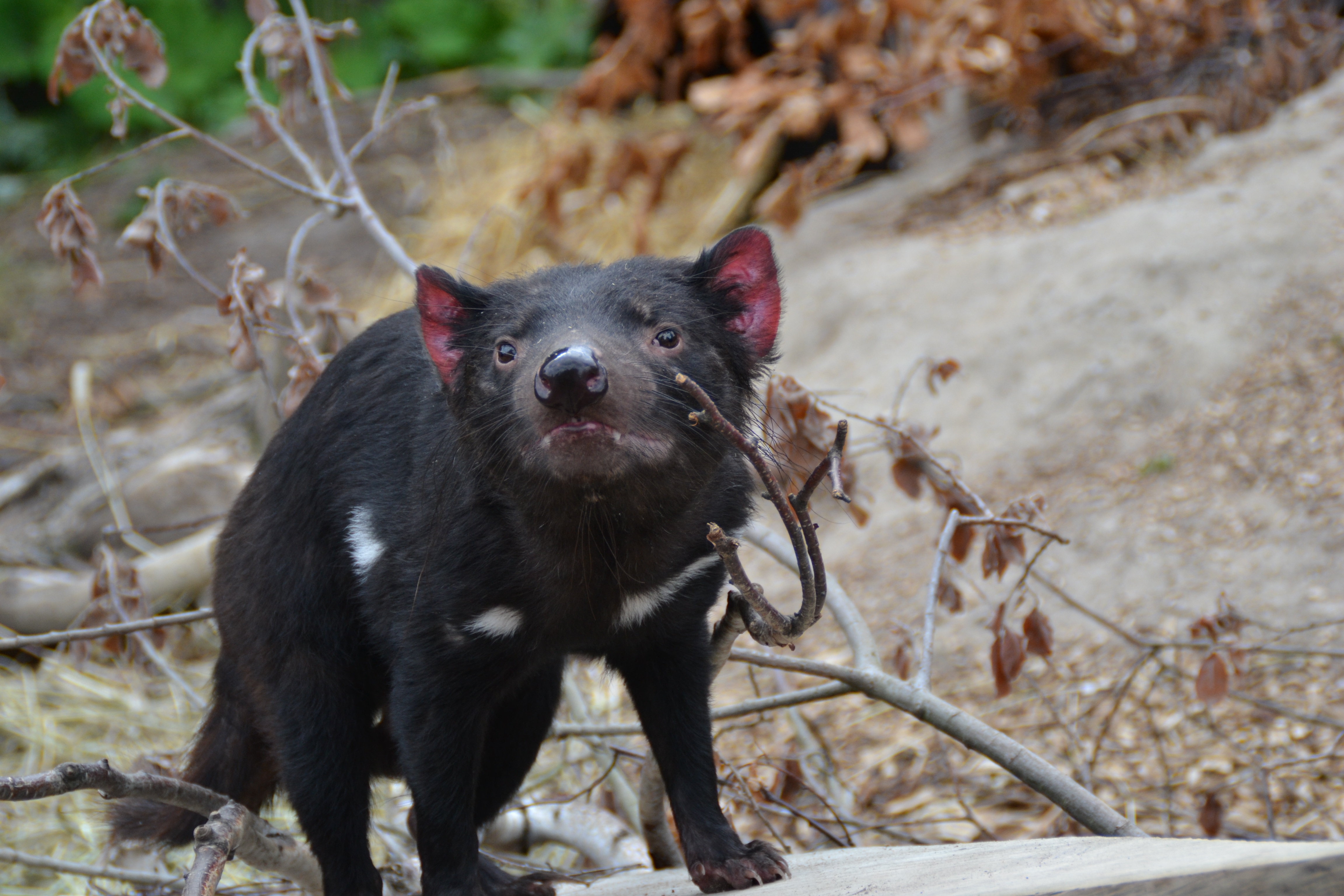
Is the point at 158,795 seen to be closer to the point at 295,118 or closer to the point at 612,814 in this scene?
the point at 612,814

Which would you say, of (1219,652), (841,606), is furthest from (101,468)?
(1219,652)

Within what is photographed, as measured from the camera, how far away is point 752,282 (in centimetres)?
204

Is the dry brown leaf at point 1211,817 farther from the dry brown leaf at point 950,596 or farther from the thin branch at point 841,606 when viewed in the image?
the thin branch at point 841,606

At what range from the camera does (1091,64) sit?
640cm

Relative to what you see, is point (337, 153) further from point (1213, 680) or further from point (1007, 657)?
point (1213, 680)

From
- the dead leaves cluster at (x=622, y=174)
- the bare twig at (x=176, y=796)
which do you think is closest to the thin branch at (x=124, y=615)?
the bare twig at (x=176, y=796)

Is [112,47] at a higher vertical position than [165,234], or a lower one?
higher

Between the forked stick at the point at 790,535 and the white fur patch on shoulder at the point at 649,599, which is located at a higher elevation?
the forked stick at the point at 790,535

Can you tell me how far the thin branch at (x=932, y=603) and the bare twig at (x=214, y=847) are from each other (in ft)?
4.04

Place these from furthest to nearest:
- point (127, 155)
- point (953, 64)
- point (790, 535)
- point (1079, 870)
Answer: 1. point (953, 64)
2. point (127, 155)
3. point (790, 535)
4. point (1079, 870)

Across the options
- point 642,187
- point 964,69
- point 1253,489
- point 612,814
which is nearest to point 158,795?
point 612,814

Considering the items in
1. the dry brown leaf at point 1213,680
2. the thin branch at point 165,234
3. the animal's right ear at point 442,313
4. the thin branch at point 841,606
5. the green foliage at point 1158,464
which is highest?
the thin branch at point 165,234

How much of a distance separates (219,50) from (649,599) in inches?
375

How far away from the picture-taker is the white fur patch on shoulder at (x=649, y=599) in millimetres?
2035
